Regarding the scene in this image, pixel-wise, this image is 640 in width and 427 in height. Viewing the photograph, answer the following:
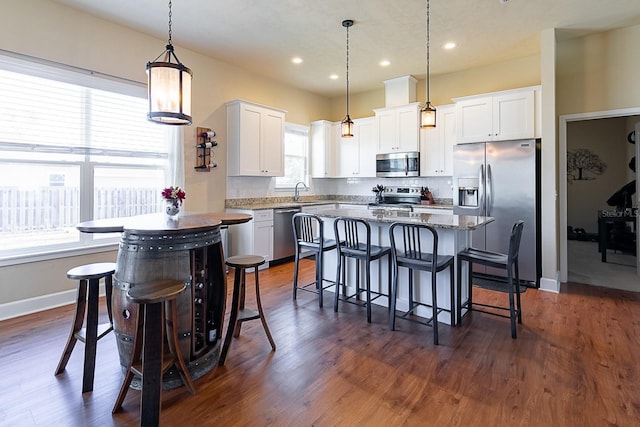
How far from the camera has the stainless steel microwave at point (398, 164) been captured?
5691 millimetres

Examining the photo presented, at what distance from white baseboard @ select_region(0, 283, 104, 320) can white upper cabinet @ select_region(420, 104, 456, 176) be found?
200 inches

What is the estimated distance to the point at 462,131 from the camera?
482 centimetres

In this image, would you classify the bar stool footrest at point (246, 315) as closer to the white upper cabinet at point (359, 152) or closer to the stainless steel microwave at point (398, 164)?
the stainless steel microwave at point (398, 164)

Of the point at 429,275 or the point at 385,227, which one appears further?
the point at 385,227

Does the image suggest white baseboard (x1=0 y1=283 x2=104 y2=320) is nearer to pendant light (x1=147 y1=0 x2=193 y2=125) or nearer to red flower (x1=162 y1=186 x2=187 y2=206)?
red flower (x1=162 y1=186 x2=187 y2=206)

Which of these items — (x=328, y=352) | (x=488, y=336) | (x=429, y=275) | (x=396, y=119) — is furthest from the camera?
(x=396, y=119)

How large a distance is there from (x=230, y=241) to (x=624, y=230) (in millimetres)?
6750

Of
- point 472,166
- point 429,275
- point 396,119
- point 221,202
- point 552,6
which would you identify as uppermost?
point 552,6

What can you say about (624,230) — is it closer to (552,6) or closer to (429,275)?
(552,6)

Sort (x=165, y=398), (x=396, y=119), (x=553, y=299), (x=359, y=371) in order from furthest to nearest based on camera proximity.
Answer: (x=396, y=119) → (x=553, y=299) → (x=359, y=371) → (x=165, y=398)

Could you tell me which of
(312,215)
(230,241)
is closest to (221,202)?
(230,241)

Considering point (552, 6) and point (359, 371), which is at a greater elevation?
point (552, 6)

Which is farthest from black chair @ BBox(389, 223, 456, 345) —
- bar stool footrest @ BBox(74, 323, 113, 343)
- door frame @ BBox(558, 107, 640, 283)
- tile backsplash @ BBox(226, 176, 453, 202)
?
tile backsplash @ BBox(226, 176, 453, 202)

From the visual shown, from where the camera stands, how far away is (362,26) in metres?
3.92
